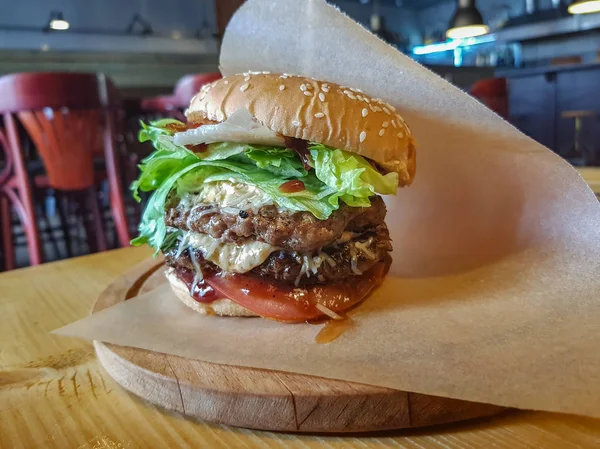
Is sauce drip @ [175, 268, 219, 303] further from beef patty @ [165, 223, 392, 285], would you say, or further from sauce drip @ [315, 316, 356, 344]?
sauce drip @ [315, 316, 356, 344]

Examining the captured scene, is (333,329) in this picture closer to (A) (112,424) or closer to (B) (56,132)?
(A) (112,424)

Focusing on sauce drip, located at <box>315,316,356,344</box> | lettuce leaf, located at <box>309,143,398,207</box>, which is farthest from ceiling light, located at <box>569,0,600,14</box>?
sauce drip, located at <box>315,316,356,344</box>

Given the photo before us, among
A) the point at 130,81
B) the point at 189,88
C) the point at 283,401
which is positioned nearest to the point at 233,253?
the point at 283,401

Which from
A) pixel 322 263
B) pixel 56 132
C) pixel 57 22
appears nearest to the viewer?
pixel 322 263

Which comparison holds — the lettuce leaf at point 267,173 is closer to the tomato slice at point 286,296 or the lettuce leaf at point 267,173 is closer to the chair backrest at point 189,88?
the tomato slice at point 286,296

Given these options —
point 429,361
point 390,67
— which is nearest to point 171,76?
point 390,67

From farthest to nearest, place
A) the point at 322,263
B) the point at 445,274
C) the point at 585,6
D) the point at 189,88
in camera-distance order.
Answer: the point at 585,6 < the point at 189,88 < the point at 445,274 < the point at 322,263

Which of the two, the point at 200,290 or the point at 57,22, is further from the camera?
the point at 57,22

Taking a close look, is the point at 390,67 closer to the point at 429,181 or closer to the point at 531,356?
the point at 429,181
